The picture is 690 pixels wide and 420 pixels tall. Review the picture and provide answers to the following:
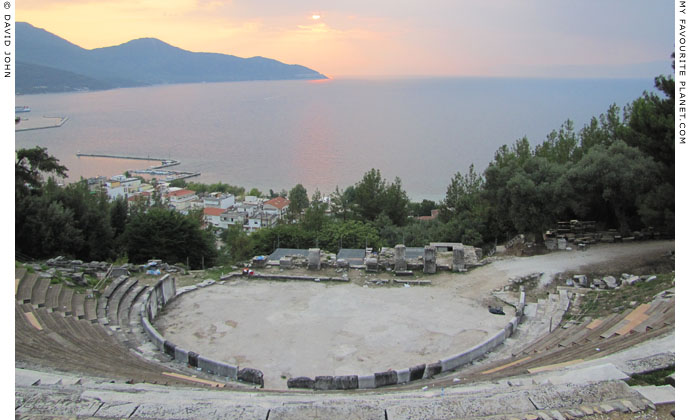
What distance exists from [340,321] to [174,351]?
482cm

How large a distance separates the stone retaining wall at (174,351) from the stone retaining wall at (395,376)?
1.26m

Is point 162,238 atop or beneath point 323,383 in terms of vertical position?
atop

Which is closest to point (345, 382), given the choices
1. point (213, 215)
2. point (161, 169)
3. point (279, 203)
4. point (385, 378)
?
point (385, 378)

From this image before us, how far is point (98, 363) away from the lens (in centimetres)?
1071

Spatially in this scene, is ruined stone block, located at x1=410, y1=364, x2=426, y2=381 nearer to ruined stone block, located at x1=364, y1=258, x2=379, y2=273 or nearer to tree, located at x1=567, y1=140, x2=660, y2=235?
→ ruined stone block, located at x1=364, y1=258, x2=379, y2=273

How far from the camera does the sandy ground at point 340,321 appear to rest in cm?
1248

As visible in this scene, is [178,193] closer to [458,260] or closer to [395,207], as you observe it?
[395,207]

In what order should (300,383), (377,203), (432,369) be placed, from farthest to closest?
(377,203), (432,369), (300,383)

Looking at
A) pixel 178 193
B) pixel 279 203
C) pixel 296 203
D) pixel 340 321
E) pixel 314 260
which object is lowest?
pixel 340 321

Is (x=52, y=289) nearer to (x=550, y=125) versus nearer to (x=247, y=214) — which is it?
(x=247, y=214)

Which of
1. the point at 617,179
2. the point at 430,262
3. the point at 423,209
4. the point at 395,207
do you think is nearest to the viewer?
the point at 430,262

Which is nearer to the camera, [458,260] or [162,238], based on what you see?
[458,260]

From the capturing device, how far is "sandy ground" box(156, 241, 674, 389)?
12477 millimetres

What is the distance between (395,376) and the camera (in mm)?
10953
